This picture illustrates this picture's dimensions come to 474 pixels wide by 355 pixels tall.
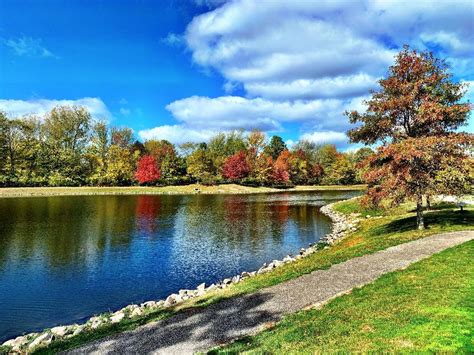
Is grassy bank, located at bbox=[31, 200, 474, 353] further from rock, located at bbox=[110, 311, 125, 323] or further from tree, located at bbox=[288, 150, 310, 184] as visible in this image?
tree, located at bbox=[288, 150, 310, 184]

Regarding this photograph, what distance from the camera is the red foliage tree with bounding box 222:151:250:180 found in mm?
116875

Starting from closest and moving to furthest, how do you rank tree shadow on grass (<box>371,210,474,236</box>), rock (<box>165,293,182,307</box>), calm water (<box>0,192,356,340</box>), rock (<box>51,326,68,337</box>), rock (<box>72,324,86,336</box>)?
rock (<box>72,324,86,336</box>) → rock (<box>51,326,68,337</box>) → rock (<box>165,293,182,307</box>) → calm water (<box>0,192,356,340</box>) → tree shadow on grass (<box>371,210,474,236</box>)

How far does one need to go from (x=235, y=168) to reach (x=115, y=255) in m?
89.2

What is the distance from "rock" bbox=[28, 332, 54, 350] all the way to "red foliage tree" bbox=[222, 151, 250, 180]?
4049 inches

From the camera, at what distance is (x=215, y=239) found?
35.6 metres

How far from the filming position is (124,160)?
112m

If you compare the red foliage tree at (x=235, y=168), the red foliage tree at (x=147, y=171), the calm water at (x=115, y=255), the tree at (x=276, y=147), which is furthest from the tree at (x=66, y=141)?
the tree at (x=276, y=147)

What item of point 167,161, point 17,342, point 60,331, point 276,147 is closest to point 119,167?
point 167,161

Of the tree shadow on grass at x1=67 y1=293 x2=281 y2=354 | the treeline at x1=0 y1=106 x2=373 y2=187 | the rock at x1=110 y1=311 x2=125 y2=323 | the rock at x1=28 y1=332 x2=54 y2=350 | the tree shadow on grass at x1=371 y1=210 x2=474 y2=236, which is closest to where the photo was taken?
the tree shadow on grass at x1=67 y1=293 x2=281 y2=354

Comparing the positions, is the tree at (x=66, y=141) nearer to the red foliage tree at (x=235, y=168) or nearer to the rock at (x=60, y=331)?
the red foliage tree at (x=235, y=168)

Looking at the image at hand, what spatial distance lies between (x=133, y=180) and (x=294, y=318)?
104993 millimetres

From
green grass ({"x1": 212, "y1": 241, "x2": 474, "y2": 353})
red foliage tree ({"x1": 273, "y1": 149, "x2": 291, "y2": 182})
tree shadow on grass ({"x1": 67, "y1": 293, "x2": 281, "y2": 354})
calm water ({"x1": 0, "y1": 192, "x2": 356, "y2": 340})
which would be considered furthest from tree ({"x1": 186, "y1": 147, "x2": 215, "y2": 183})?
green grass ({"x1": 212, "y1": 241, "x2": 474, "y2": 353})

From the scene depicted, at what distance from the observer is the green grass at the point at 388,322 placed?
881 cm

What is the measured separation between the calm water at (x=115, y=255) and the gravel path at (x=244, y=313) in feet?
24.0
